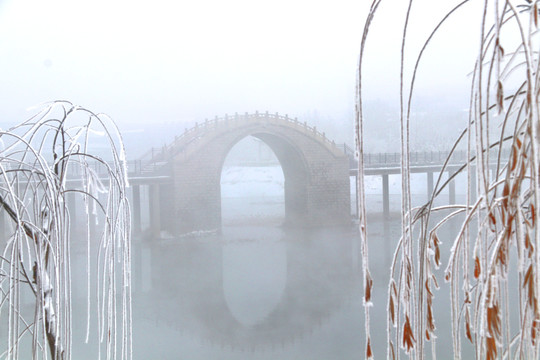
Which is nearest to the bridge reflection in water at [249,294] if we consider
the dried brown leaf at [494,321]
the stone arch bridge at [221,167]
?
the stone arch bridge at [221,167]

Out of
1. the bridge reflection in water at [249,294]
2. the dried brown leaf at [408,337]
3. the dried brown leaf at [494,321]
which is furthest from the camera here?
the bridge reflection in water at [249,294]

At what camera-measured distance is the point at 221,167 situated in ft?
31.2

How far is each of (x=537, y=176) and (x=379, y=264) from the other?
7222 mm

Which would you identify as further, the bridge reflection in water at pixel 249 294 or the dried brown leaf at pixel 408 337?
the bridge reflection in water at pixel 249 294

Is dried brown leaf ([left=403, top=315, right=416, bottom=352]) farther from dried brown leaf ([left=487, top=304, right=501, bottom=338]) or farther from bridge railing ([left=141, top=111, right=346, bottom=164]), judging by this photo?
bridge railing ([left=141, top=111, right=346, bottom=164])

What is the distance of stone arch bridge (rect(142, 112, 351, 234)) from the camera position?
905 centimetres

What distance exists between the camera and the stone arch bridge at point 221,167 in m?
9.05

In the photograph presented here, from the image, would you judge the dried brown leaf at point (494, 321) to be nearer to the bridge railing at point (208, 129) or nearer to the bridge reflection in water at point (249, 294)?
the bridge reflection in water at point (249, 294)

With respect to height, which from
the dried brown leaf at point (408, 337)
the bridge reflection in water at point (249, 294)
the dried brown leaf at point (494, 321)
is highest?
the dried brown leaf at point (494, 321)

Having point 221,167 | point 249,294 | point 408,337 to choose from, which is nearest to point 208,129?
point 221,167

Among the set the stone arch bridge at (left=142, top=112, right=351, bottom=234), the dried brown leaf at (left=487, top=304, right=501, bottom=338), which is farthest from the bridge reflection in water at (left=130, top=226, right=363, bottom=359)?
the dried brown leaf at (left=487, top=304, right=501, bottom=338)

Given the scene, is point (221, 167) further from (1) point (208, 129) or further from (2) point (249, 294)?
(2) point (249, 294)

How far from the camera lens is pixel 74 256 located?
808cm

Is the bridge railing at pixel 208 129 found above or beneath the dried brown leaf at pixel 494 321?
above
